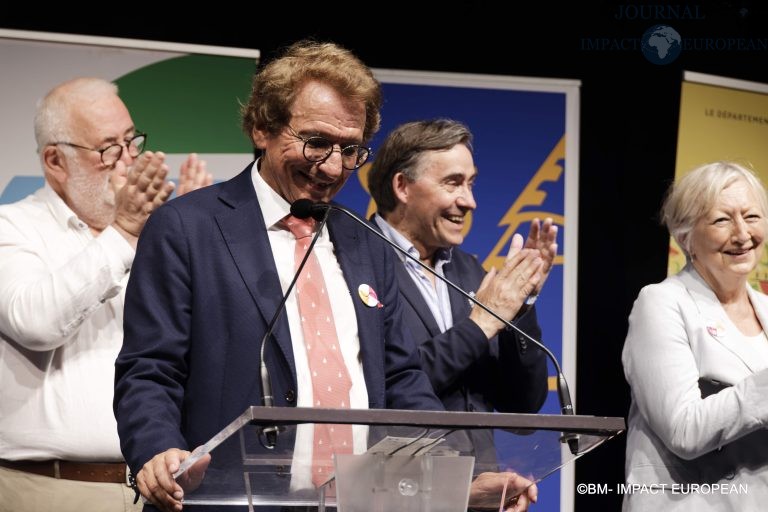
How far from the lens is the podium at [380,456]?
1.65 meters

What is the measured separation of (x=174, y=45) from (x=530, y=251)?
4.82ft

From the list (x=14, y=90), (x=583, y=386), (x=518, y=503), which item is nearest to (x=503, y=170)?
(x=583, y=386)

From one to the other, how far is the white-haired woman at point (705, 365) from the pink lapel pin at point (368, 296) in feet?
3.34

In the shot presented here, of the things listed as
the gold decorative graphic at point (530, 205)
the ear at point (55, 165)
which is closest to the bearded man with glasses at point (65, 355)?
the ear at point (55, 165)

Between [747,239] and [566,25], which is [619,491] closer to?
[747,239]

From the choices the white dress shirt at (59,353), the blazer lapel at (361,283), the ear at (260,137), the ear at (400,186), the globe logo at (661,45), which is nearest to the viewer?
the blazer lapel at (361,283)

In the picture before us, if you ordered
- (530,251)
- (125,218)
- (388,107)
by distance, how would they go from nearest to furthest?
(125,218), (530,251), (388,107)

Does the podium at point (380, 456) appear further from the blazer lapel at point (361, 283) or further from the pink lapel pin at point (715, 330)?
the pink lapel pin at point (715, 330)

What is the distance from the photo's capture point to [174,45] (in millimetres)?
3990

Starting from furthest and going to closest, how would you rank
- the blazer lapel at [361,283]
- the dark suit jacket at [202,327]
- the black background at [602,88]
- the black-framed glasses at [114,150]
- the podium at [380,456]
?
1. the black background at [602,88]
2. the black-framed glasses at [114,150]
3. the blazer lapel at [361,283]
4. the dark suit jacket at [202,327]
5. the podium at [380,456]

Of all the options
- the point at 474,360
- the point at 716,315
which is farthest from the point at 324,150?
the point at 716,315

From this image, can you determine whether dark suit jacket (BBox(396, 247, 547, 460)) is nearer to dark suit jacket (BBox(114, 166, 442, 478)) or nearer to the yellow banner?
dark suit jacket (BBox(114, 166, 442, 478))

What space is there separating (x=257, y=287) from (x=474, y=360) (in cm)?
113

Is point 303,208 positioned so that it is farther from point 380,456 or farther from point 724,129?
point 724,129
